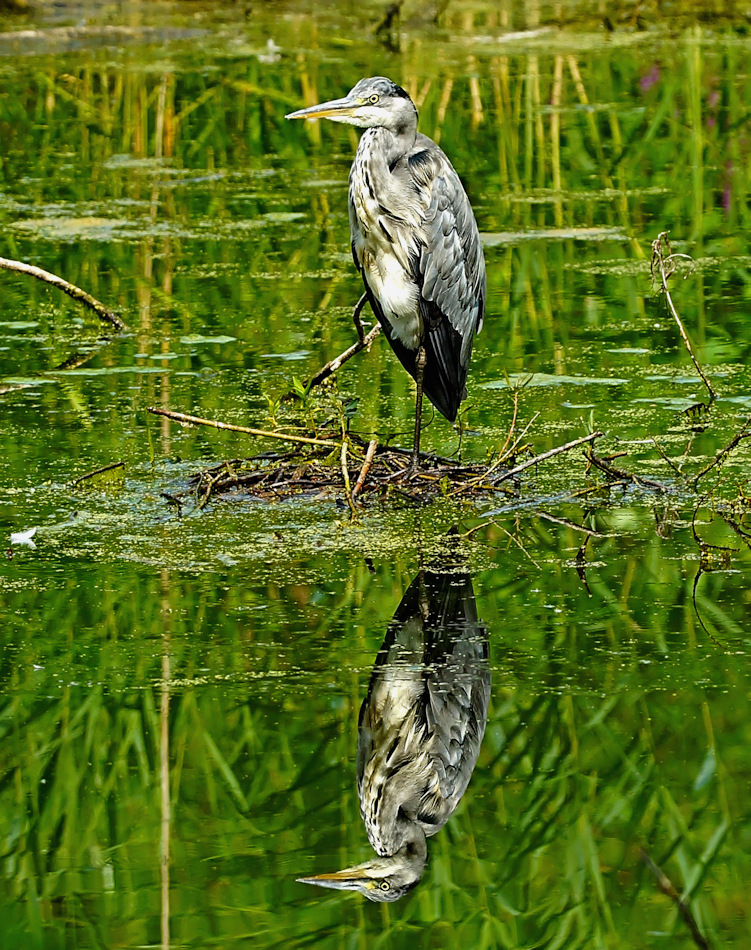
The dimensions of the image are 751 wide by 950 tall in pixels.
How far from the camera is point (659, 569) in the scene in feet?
14.5

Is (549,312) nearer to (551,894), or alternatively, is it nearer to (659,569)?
(659,569)

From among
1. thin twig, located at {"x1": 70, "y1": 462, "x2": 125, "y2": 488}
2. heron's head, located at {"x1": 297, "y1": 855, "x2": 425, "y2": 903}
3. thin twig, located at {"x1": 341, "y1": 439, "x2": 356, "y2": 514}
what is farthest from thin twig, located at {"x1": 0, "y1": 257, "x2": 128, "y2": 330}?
heron's head, located at {"x1": 297, "y1": 855, "x2": 425, "y2": 903}

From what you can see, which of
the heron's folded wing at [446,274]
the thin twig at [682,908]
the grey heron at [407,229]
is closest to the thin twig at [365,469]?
the grey heron at [407,229]

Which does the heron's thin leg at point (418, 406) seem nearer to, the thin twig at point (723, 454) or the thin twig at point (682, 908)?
Answer: the thin twig at point (723, 454)

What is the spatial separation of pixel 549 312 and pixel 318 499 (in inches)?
102

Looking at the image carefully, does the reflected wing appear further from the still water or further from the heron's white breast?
the heron's white breast

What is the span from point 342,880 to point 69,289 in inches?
167

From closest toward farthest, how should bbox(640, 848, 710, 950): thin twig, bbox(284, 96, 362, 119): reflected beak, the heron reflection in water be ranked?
1. bbox(640, 848, 710, 950): thin twig
2. the heron reflection in water
3. bbox(284, 96, 362, 119): reflected beak

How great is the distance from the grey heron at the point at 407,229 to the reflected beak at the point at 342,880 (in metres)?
2.27

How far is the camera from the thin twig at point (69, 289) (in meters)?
6.56

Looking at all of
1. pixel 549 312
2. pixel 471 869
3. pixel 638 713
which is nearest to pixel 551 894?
pixel 471 869

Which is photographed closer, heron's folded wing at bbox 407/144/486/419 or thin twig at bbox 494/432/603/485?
thin twig at bbox 494/432/603/485

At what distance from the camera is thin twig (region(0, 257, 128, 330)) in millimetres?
6562

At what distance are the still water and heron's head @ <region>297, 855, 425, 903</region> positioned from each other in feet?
0.07
